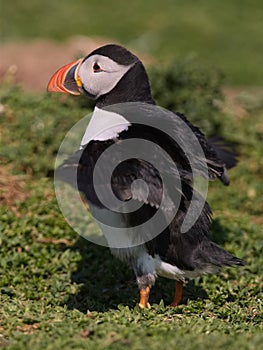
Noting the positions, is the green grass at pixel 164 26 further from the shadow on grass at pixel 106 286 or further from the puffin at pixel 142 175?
the puffin at pixel 142 175

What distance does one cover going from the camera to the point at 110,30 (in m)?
18.3

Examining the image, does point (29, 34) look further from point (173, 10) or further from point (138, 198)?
point (138, 198)

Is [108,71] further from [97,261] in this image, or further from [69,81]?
[97,261]

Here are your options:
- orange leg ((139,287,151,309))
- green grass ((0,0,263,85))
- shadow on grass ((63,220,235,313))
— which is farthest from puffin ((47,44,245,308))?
green grass ((0,0,263,85))

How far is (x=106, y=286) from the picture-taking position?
6.50m

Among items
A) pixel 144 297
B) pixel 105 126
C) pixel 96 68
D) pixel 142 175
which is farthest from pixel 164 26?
pixel 142 175

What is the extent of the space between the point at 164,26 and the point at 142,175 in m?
14.0

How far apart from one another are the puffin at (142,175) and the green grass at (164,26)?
9.63 metres

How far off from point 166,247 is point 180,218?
0.24 metres

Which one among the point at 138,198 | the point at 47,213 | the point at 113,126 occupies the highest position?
the point at 113,126

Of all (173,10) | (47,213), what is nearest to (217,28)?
(173,10)

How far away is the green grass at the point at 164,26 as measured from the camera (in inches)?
672

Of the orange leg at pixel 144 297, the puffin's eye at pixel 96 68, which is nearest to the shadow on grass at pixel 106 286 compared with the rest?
the orange leg at pixel 144 297

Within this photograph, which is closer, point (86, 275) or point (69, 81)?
point (69, 81)
